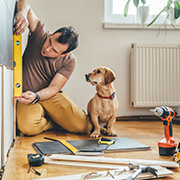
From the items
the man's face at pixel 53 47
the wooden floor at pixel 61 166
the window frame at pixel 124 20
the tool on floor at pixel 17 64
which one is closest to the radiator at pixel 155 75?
the window frame at pixel 124 20

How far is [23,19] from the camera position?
161 centimetres

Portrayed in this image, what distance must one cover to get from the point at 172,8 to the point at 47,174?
2189mm

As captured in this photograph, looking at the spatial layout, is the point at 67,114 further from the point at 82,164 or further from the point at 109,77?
the point at 82,164

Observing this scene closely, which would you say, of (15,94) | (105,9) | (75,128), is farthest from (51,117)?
(105,9)

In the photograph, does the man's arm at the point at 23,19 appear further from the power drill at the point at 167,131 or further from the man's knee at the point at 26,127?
the power drill at the point at 167,131

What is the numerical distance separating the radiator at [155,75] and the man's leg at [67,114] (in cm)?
84

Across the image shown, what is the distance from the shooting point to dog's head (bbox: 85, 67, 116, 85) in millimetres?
1779

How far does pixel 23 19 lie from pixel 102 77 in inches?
25.1

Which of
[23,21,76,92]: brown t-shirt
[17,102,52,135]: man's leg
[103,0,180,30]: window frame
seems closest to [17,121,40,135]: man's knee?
[17,102,52,135]: man's leg

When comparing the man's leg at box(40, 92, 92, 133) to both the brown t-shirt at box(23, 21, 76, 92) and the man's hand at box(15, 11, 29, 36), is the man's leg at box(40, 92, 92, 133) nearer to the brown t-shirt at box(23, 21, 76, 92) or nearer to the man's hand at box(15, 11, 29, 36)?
the brown t-shirt at box(23, 21, 76, 92)

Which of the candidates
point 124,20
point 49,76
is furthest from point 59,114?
point 124,20

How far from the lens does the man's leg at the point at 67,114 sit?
1.92 metres

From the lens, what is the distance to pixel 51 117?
1.99 m

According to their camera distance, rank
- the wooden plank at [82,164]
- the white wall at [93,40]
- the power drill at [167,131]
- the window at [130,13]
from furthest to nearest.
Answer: the window at [130,13] → the white wall at [93,40] → the power drill at [167,131] → the wooden plank at [82,164]
